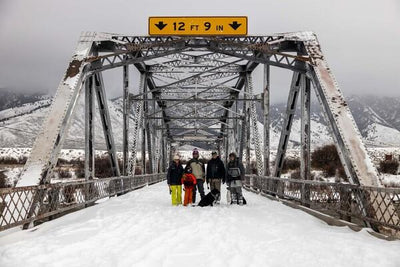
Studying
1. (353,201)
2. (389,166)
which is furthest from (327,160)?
(353,201)

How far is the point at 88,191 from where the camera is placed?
1215cm

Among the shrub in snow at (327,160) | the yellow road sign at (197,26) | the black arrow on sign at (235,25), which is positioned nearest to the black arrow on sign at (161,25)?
the yellow road sign at (197,26)

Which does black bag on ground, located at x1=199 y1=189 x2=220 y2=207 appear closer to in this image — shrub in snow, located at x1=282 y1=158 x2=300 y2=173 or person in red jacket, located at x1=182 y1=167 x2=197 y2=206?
person in red jacket, located at x1=182 y1=167 x2=197 y2=206

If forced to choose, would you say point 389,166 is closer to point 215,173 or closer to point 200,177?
point 215,173

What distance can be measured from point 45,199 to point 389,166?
26572mm

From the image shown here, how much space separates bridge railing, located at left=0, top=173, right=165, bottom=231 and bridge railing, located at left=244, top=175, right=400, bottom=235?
5.87 m

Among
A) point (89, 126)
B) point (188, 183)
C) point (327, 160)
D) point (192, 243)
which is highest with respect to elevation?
point (89, 126)

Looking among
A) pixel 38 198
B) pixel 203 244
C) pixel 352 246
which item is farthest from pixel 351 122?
pixel 38 198

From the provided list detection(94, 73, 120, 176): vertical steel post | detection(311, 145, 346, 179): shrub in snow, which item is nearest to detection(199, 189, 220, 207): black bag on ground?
detection(94, 73, 120, 176): vertical steel post

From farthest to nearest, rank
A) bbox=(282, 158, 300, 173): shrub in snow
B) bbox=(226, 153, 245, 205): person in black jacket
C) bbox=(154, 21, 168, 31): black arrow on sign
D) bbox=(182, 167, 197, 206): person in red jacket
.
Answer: bbox=(282, 158, 300, 173): shrub in snow, bbox=(154, 21, 168, 31): black arrow on sign, bbox=(226, 153, 245, 205): person in black jacket, bbox=(182, 167, 197, 206): person in red jacket

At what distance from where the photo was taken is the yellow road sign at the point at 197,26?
13.5 m

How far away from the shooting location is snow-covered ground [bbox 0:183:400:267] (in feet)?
17.7

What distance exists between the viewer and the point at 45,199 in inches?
358

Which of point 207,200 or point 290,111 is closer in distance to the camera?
point 207,200
